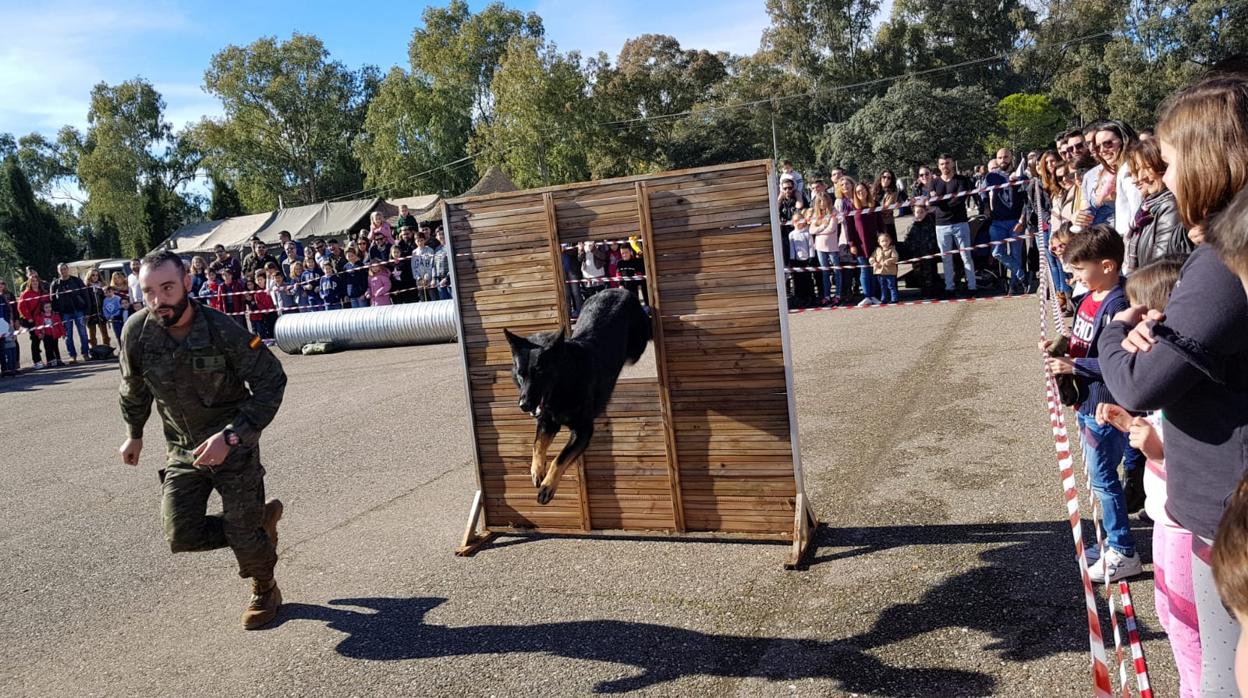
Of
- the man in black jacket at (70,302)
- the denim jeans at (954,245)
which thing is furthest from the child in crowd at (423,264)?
the denim jeans at (954,245)

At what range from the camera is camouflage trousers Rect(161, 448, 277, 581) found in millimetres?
4570

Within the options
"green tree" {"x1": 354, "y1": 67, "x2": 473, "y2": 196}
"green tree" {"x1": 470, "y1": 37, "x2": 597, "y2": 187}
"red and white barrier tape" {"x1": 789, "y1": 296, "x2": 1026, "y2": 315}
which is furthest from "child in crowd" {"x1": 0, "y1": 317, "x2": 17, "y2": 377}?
"green tree" {"x1": 354, "y1": 67, "x2": 473, "y2": 196}

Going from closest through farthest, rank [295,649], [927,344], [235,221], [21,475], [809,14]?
[295,649], [21,475], [927,344], [235,221], [809,14]

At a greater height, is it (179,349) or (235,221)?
(235,221)

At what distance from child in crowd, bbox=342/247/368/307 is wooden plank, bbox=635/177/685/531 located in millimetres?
14654

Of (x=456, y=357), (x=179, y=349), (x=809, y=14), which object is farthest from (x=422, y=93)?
(x=179, y=349)

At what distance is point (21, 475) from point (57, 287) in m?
12.0

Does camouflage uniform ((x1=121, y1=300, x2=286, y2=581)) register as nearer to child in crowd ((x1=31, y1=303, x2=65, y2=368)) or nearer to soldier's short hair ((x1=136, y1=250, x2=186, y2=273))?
soldier's short hair ((x1=136, y1=250, x2=186, y2=273))

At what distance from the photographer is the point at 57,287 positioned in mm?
18594

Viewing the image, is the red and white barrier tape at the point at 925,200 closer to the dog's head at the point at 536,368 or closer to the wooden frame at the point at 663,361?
the wooden frame at the point at 663,361

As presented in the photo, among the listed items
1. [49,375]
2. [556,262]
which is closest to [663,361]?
[556,262]

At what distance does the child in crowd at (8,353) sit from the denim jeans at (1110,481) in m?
20.8

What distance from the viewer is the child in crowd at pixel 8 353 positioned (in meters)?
17.5

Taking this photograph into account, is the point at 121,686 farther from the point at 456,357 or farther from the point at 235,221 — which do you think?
the point at 235,221
